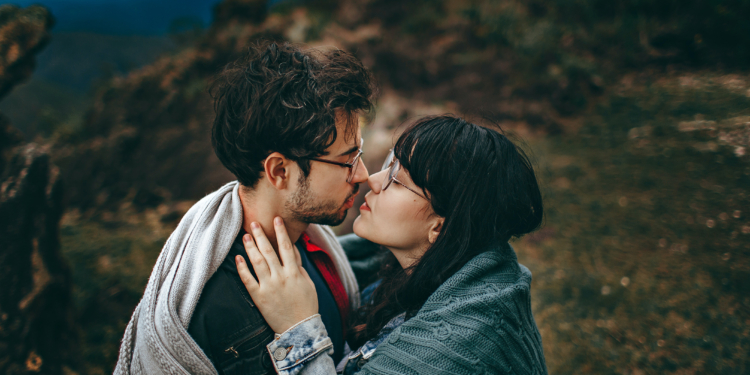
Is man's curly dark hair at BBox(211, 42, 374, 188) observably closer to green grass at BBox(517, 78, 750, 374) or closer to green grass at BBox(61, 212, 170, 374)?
green grass at BBox(61, 212, 170, 374)

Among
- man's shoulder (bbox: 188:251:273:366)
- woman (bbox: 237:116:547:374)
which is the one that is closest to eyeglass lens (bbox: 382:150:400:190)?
woman (bbox: 237:116:547:374)

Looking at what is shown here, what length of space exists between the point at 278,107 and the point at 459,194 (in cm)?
100

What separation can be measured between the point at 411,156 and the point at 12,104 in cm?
1201

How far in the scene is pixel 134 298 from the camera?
4.09m

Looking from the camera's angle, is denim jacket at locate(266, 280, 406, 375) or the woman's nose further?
the woman's nose

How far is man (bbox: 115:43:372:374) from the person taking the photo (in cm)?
144

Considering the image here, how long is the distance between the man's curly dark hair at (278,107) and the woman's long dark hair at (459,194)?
45cm

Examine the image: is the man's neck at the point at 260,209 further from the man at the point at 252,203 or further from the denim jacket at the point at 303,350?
the denim jacket at the point at 303,350

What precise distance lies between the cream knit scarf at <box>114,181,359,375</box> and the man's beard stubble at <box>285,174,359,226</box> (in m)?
0.28

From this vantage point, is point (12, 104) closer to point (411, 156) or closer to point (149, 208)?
point (149, 208)

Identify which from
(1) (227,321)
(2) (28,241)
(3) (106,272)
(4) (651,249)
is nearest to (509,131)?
(4) (651,249)

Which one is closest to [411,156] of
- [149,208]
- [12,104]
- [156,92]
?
[149,208]

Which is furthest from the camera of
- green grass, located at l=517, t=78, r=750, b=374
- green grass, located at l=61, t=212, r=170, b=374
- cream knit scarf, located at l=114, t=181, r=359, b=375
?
green grass, located at l=61, t=212, r=170, b=374

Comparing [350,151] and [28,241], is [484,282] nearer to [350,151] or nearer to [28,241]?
[350,151]
